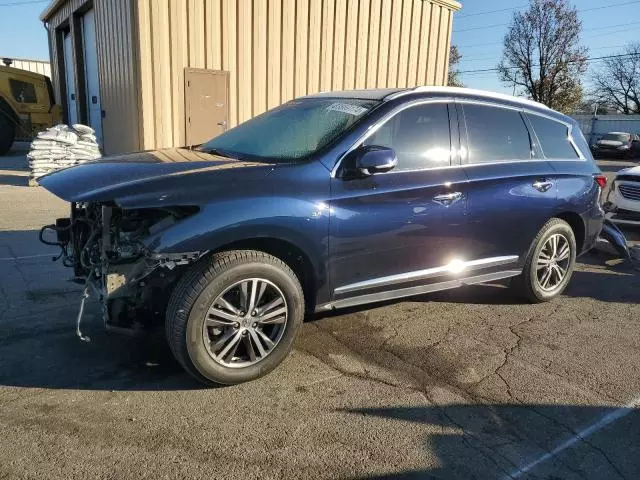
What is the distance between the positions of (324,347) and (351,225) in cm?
96

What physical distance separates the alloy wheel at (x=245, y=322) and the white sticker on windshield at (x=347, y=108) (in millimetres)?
1434

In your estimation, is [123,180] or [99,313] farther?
[99,313]

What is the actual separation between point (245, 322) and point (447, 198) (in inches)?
69.0

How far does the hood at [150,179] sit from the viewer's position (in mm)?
2930

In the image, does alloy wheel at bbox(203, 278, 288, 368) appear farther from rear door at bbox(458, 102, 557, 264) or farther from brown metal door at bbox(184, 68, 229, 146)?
brown metal door at bbox(184, 68, 229, 146)

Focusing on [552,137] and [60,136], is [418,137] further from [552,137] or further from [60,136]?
[60,136]

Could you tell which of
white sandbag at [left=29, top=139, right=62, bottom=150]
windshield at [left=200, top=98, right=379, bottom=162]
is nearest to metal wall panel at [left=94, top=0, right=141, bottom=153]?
white sandbag at [left=29, top=139, right=62, bottom=150]

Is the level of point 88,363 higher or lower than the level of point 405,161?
lower

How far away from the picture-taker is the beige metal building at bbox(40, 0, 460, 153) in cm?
1038

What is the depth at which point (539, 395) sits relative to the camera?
3.27 meters

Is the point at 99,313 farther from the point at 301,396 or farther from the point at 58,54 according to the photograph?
the point at 58,54

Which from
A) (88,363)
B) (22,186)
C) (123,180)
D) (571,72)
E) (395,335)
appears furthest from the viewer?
(571,72)

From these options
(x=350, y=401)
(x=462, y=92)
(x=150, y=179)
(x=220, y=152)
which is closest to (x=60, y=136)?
(x=220, y=152)

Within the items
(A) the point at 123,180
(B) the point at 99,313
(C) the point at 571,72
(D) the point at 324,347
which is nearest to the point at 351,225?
(D) the point at 324,347
